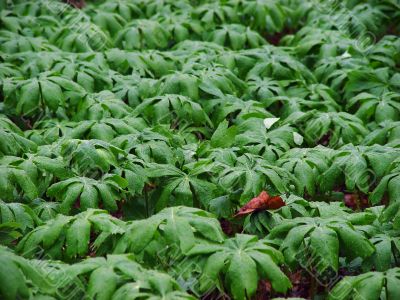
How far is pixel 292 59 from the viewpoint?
16.7 ft

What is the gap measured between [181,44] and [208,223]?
9.40 feet

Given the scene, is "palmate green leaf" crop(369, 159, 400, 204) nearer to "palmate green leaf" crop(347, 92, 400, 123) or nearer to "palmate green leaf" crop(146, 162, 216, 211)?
"palmate green leaf" crop(146, 162, 216, 211)

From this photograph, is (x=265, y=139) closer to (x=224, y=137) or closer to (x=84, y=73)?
(x=224, y=137)

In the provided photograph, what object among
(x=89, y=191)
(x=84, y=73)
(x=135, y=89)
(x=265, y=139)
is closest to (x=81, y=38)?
(x=84, y=73)

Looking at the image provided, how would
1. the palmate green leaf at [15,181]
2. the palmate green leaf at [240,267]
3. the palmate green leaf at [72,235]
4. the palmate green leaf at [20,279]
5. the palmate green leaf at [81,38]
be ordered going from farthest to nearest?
1. the palmate green leaf at [81,38]
2. the palmate green leaf at [15,181]
3. the palmate green leaf at [72,235]
4. the palmate green leaf at [240,267]
5. the palmate green leaf at [20,279]

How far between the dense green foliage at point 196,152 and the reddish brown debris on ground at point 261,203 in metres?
0.04

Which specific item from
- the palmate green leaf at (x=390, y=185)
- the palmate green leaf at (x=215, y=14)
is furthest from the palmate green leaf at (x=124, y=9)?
the palmate green leaf at (x=390, y=185)

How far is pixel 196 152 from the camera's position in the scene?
365 cm

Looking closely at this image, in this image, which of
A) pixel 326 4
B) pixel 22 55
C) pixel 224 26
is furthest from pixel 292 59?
pixel 22 55

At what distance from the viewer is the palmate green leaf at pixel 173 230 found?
267cm

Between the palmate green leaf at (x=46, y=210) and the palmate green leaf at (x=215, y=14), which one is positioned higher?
the palmate green leaf at (x=215, y=14)

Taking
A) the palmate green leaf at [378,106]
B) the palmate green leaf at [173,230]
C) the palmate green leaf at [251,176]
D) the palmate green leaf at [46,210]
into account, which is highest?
the palmate green leaf at [173,230]

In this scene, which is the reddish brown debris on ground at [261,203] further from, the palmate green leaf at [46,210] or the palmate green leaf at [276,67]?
the palmate green leaf at [276,67]

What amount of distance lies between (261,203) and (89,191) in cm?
86
